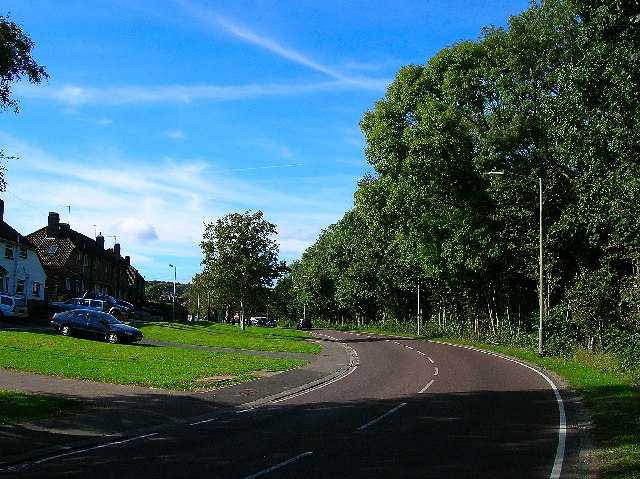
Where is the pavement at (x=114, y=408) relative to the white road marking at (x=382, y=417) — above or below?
below

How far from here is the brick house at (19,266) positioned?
49344 millimetres

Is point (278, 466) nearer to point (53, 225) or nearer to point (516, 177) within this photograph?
point (516, 177)

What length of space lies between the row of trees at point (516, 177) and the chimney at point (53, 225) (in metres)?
A: 40.7

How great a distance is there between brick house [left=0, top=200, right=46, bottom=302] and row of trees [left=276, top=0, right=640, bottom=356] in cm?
3200

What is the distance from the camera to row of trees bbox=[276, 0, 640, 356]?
21828 mm

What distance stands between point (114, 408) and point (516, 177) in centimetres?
2463

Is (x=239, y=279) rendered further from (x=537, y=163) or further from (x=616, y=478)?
(x=616, y=478)

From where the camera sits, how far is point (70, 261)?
61.0m

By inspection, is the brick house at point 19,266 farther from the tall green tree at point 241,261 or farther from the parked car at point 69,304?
the tall green tree at point 241,261

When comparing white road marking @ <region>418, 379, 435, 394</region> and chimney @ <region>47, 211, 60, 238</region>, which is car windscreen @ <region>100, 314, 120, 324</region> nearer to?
white road marking @ <region>418, 379, 435, 394</region>

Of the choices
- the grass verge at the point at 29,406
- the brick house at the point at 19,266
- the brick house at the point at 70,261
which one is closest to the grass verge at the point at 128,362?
the grass verge at the point at 29,406

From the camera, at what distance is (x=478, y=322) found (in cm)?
4331

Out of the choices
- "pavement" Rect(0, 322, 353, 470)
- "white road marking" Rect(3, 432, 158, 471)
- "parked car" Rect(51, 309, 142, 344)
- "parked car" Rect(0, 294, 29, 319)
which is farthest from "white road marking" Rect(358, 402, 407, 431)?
"parked car" Rect(0, 294, 29, 319)

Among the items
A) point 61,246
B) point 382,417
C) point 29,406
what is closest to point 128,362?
point 29,406
